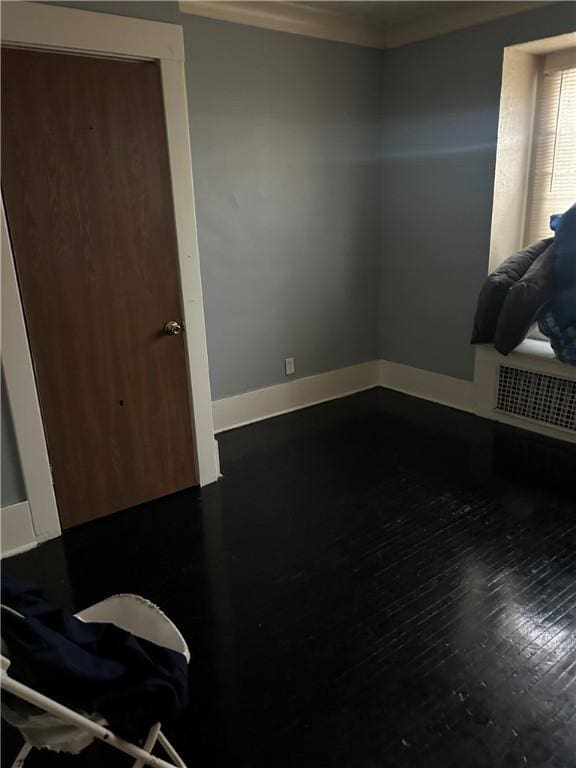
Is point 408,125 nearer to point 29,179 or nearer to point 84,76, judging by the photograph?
point 84,76

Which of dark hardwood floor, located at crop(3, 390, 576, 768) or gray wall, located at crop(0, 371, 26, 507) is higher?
gray wall, located at crop(0, 371, 26, 507)

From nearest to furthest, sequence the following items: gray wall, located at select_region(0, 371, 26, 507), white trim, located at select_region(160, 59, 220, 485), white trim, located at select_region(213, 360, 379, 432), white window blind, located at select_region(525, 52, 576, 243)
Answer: gray wall, located at select_region(0, 371, 26, 507) → white trim, located at select_region(160, 59, 220, 485) → white window blind, located at select_region(525, 52, 576, 243) → white trim, located at select_region(213, 360, 379, 432)

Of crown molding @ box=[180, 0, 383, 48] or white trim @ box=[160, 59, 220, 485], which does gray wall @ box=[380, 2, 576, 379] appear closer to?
crown molding @ box=[180, 0, 383, 48]

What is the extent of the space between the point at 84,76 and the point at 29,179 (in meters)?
0.47

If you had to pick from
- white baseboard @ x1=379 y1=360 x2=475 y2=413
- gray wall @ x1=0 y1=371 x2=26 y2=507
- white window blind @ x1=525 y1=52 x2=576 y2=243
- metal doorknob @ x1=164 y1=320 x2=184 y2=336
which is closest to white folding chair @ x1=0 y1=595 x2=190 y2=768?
gray wall @ x1=0 y1=371 x2=26 y2=507

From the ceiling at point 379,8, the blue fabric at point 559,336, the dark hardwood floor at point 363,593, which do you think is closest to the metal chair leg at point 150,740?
the dark hardwood floor at point 363,593

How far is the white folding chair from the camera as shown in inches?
42.7

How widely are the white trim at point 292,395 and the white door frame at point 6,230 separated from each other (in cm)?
85

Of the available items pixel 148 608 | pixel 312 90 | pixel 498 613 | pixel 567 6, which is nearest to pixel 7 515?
pixel 148 608

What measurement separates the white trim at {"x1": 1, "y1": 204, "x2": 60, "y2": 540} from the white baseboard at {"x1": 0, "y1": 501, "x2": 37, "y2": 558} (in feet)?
0.09

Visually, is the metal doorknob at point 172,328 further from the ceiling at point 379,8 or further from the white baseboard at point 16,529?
the ceiling at point 379,8

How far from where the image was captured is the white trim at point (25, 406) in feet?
7.49

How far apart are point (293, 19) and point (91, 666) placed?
349 centimetres

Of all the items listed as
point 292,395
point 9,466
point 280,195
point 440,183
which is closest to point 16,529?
point 9,466
